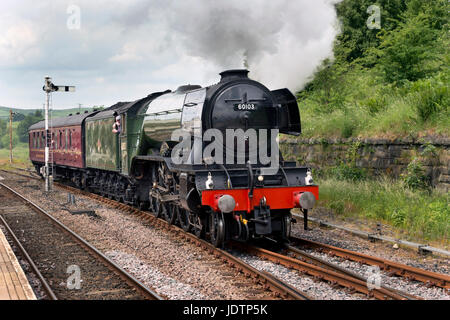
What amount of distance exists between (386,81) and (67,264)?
509 inches

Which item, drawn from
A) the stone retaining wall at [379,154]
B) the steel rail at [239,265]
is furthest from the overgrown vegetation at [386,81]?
the steel rail at [239,265]

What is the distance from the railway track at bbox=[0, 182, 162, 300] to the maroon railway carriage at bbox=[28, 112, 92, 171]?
657 centimetres

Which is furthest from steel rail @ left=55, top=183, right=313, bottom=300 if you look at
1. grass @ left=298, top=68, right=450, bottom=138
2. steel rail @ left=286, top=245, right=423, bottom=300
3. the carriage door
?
grass @ left=298, top=68, right=450, bottom=138

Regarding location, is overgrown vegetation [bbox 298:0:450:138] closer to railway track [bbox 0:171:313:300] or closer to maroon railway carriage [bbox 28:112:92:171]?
railway track [bbox 0:171:313:300]

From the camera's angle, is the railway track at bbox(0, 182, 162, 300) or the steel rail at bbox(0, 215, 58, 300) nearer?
the steel rail at bbox(0, 215, 58, 300)

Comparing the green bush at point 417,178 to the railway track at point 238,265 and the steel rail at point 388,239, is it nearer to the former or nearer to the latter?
the steel rail at point 388,239

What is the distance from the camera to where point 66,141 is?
20750mm

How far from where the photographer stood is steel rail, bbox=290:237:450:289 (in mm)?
6141

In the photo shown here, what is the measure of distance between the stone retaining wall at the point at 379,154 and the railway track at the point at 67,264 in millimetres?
7475

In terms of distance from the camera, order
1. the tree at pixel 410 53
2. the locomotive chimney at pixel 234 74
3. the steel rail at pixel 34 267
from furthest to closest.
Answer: the tree at pixel 410 53, the locomotive chimney at pixel 234 74, the steel rail at pixel 34 267

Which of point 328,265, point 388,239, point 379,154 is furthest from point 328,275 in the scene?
point 379,154

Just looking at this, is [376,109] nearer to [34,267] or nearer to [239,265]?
[239,265]

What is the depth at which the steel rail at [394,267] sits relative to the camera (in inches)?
242
